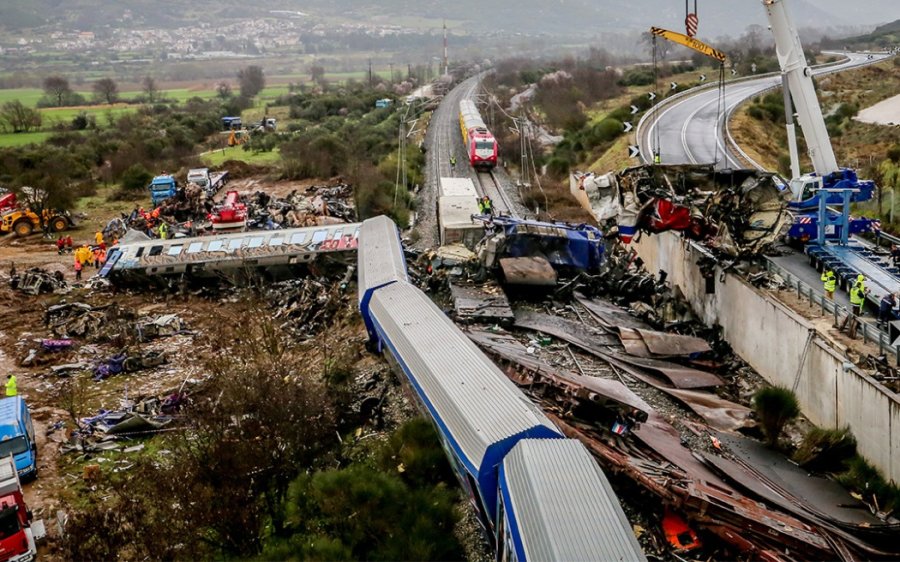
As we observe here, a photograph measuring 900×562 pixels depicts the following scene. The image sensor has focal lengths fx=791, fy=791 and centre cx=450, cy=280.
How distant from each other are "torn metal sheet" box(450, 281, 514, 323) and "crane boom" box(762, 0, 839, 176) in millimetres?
11022

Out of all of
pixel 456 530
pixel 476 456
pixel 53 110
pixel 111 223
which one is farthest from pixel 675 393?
pixel 53 110

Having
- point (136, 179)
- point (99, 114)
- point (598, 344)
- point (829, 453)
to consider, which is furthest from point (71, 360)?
point (99, 114)

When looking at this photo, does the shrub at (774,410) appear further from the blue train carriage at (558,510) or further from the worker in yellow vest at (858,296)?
the blue train carriage at (558,510)

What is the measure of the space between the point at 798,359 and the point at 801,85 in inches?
393

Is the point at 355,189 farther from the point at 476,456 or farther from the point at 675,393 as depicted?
the point at 476,456

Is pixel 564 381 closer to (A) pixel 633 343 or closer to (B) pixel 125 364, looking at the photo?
(A) pixel 633 343

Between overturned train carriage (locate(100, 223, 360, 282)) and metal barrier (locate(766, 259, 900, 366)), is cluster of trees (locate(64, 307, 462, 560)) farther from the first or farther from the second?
overturned train carriage (locate(100, 223, 360, 282))

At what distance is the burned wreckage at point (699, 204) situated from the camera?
78.6 feet

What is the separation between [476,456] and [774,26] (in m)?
19.5

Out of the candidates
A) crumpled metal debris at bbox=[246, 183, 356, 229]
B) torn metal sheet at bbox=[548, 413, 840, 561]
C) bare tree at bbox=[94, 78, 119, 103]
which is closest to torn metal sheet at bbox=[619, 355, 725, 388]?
torn metal sheet at bbox=[548, 413, 840, 561]

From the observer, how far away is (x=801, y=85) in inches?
974

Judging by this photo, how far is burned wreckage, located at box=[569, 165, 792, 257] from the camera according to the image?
24.0 m

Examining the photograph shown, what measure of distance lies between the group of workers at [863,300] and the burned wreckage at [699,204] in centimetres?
365

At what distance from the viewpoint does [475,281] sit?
25.6 m
